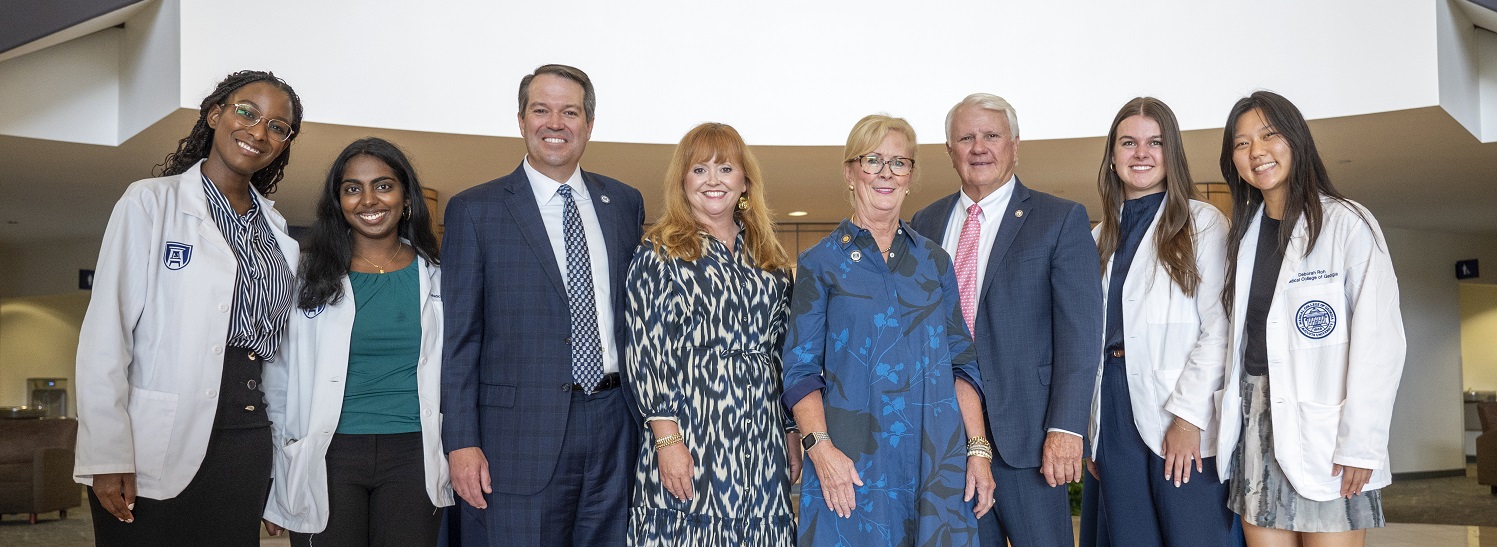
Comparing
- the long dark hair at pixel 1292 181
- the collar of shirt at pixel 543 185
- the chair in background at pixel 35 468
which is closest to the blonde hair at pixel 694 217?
the collar of shirt at pixel 543 185

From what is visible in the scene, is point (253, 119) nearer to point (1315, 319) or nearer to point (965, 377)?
point (965, 377)

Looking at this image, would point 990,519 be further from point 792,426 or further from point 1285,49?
point 1285,49

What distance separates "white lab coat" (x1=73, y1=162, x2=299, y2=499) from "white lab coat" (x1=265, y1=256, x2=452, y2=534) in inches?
8.8

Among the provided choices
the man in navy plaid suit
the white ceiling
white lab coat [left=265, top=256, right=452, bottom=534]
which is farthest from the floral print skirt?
the white ceiling

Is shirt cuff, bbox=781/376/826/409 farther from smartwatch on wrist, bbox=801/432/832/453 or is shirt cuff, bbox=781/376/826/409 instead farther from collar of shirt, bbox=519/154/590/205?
collar of shirt, bbox=519/154/590/205

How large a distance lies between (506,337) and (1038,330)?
1440 millimetres

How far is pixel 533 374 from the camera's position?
2.79 metres

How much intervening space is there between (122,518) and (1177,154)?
3.09 m

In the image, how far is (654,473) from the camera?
8.68 ft

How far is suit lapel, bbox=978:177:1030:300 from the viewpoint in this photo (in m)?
2.91

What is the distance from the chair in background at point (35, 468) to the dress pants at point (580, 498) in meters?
8.21

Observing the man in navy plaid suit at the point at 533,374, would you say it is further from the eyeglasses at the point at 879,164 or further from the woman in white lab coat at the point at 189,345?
the eyeglasses at the point at 879,164

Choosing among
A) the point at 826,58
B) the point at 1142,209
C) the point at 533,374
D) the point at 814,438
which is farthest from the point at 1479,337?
the point at 533,374

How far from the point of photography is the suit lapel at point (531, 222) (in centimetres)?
285
